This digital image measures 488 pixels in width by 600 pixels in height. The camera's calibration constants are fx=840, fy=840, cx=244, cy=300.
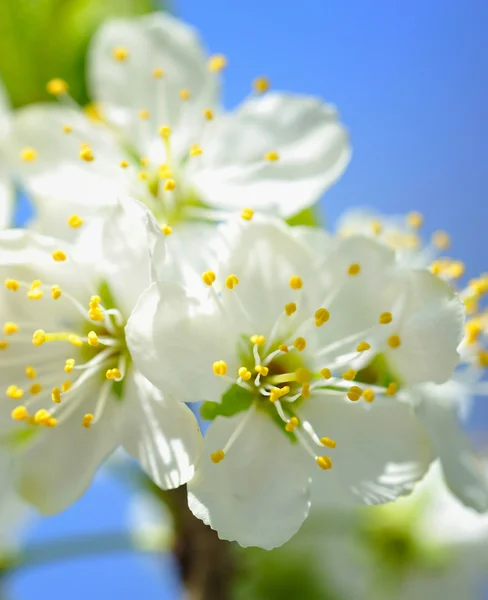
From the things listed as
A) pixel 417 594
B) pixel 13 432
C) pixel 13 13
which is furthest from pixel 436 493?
pixel 13 13

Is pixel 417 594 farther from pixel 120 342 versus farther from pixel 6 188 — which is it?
pixel 6 188

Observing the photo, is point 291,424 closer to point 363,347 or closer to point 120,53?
point 363,347

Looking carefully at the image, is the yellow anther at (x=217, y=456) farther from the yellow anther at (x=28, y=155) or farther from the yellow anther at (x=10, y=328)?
the yellow anther at (x=28, y=155)

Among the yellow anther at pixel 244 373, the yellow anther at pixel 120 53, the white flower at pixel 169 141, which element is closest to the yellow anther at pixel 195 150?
the white flower at pixel 169 141

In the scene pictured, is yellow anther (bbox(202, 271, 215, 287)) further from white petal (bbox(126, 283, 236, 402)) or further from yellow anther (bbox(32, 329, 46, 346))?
yellow anther (bbox(32, 329, 46, 346))

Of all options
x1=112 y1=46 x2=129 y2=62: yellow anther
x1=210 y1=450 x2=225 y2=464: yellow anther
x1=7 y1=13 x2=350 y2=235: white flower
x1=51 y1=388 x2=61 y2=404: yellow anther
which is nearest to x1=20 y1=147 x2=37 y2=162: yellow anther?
x1=7 y1=13 x2=350 y2=235: white flower

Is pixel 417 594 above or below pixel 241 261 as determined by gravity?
below
